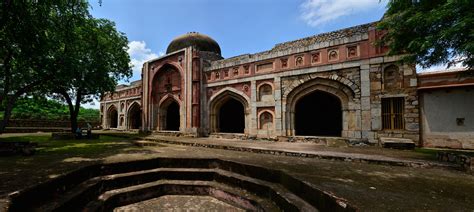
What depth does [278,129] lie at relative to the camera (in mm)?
12172

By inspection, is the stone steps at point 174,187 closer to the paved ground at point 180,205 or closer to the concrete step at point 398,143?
the paved ground at point 180,205

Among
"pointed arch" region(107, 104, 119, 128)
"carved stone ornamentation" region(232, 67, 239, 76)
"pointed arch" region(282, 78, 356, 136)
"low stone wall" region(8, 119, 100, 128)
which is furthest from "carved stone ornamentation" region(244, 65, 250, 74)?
"low stone wall" region(8, 119, 100, 128)

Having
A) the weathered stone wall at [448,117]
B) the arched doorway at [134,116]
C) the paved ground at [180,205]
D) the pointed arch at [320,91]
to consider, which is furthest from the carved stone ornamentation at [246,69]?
the arched doorway at [134,116]

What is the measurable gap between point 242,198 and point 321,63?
8.59 m

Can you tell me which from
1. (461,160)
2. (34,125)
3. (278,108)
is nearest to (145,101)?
(278,108)

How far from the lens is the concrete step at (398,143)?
8.16 metres

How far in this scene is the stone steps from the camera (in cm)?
364

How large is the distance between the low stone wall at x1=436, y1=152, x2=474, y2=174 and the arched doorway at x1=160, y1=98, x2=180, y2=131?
1639 cm

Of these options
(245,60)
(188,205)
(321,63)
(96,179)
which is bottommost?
(188,205)

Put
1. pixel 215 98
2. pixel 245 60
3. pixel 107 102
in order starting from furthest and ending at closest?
pixel 107 102, pixel 215 98, pixel 245 60

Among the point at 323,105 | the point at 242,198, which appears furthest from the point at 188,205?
the point at 323,105

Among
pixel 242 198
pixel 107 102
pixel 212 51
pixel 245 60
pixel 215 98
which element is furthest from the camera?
pixel 107 102

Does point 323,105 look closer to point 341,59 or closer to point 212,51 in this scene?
point 341,59

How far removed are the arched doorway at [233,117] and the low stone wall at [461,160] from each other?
13.4m
